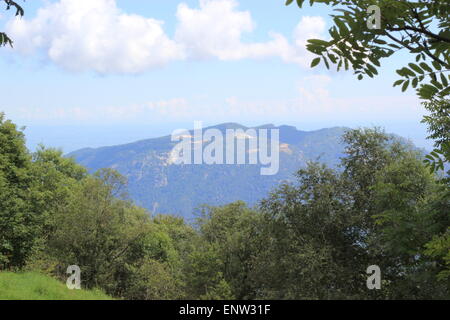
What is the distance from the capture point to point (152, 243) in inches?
1507

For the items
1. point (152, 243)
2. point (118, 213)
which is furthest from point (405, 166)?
point (152, 243)

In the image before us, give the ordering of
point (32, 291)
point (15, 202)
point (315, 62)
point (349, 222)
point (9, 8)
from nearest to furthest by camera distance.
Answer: point (315, 62) → point (9, 8) → point (32, 291) → point (349, 222) → point (15, 202)

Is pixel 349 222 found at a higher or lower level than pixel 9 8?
lower

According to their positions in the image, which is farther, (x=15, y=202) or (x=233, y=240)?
(x=15, y=202)

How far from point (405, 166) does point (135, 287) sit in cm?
2089

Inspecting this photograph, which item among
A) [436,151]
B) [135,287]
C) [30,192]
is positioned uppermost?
[30,192]

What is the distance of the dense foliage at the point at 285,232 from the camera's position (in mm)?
11828

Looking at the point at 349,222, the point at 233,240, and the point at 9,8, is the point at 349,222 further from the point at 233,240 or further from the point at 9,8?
the point at 9,8

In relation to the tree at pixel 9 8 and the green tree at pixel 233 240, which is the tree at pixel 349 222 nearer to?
the green tree at pixel 233 240

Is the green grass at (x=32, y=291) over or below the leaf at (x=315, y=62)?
below

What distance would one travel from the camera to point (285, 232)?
54.3 ft

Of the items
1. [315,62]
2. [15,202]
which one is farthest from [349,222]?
[15,202]

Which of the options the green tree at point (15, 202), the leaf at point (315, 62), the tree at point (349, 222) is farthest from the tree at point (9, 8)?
the green tree at point (15, 202)
